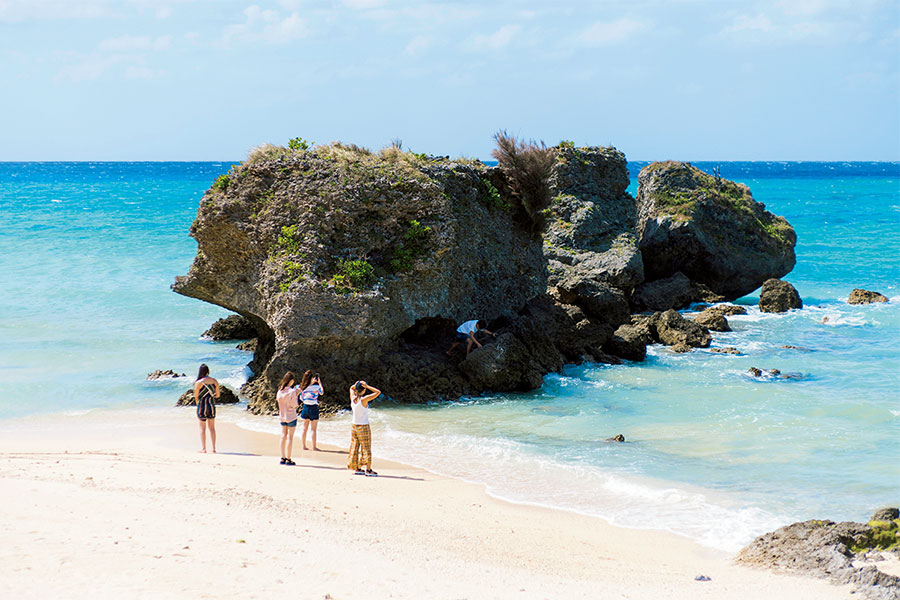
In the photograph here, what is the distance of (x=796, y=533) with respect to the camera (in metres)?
9.62

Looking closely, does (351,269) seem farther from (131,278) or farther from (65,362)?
(131,278)

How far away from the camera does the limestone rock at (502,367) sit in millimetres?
17250

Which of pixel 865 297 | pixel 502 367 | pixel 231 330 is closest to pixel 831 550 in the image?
pixel 502 367

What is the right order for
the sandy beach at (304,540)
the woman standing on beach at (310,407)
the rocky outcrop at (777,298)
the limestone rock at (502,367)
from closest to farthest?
the sandy beach at (304,540)
the woman standing on beach at (310,407)
the limestone rock at (502,367)
the rocky outcrop at (777,298)

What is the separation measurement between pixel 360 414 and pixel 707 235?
808 inches

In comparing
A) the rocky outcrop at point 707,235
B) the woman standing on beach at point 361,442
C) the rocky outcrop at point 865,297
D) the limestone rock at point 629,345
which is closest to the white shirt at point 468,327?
the limestone rock at point 629,345

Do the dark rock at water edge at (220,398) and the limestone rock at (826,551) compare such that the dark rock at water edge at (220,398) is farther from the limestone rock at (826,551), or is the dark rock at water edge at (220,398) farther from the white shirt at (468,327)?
the limestone rock at (826,551)

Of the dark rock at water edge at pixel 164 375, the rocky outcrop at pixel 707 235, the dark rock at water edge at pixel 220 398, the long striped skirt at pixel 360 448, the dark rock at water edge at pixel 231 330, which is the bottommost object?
the long striped skirt at pixel 360 448

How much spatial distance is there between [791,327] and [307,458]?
18.2 metres

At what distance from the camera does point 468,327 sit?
1800 cm

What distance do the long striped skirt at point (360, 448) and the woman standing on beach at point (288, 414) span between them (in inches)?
38.5

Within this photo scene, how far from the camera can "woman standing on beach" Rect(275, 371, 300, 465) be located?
1259 cm

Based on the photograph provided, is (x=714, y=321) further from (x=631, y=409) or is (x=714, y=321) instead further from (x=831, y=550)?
(x=831, y=550)

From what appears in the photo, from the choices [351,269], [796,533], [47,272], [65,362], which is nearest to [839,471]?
[796,533]
